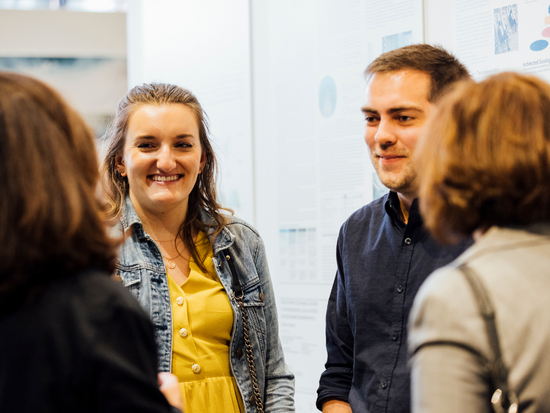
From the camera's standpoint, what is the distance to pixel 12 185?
90cm

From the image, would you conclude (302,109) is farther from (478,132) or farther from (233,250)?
(478,132)

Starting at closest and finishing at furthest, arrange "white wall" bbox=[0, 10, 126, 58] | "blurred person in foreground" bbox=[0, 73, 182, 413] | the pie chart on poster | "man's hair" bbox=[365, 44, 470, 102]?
"blurred person in foreground" bbox=[0, 73, 182, 413] < "man's hair" bbox=[365, 44, 470, 102] < the pie chart on poster < "white wall" bbox=[0, 10, 126, 58]

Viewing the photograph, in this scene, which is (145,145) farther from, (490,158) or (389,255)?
(490,158)

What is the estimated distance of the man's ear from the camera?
215 centimetres

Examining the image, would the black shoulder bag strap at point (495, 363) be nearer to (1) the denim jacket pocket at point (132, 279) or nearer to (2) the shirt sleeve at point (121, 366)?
(2) the shirt sleeve at point (121, 366)

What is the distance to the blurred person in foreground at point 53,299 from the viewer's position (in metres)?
0.88

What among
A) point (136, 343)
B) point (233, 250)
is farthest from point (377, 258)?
point (136, 343)

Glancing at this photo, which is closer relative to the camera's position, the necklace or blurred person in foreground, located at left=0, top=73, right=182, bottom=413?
blurred person in foreground, located at left=0, top=73, right=182, bottom=413

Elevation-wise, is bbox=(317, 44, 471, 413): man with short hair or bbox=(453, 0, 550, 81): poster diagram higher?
bbox=(453, 0, 550, 81): poster diagram

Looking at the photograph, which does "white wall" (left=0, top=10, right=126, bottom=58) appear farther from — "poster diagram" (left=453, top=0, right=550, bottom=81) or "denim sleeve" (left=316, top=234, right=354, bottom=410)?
"denim sleeve" (left=316, top=234, right=354, bottom=410)

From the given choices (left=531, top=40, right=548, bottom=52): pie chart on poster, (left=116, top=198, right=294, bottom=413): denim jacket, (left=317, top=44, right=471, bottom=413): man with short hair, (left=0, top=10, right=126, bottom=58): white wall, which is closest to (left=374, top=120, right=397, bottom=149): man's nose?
(left=317, top=44, right=471, bottom=413): man with short hair

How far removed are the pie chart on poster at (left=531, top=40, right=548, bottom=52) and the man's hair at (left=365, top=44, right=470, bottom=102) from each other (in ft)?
2.29

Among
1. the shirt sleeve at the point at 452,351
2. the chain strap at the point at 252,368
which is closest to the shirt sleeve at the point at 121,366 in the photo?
the shirt sleeve at the point at 452,351

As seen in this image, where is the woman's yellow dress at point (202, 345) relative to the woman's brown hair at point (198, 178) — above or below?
below
